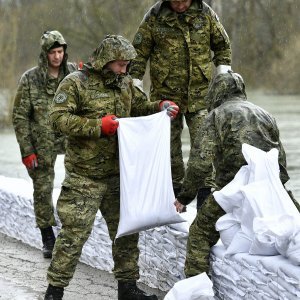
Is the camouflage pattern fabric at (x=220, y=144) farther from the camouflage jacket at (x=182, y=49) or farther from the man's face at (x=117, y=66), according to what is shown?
the camouflage jacket at (x=182, y=49)

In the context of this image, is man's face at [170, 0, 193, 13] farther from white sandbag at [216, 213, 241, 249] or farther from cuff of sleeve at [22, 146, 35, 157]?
white sandbag at [216, 213, 241, 249]

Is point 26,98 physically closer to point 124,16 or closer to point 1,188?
point 1,188

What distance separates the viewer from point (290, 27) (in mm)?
28188

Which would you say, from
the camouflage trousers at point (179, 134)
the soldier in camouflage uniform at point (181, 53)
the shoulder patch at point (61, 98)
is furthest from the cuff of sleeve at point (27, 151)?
the shoulder patch at point (61, 98)

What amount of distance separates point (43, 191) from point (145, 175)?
222cm

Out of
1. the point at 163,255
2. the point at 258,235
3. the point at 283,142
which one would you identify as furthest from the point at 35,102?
the point at 283,142

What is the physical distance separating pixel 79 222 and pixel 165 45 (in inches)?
68.5

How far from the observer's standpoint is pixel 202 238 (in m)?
6.67

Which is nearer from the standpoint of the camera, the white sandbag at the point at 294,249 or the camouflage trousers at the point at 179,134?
the white sandbag at the point at 294,249

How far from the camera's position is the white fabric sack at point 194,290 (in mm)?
6355

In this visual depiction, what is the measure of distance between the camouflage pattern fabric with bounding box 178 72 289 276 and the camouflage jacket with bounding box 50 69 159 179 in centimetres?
57

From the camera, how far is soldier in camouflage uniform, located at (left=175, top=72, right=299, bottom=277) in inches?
252

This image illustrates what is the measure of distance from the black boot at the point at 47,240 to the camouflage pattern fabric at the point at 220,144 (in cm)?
257

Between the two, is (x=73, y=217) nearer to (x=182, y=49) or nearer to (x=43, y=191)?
(x=182, y=49)
